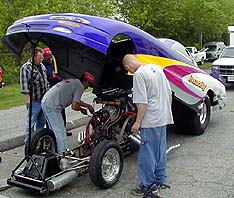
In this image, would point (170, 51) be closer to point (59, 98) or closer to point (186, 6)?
point (59, 98)

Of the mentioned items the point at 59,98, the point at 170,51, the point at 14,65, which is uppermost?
the point at 170,51

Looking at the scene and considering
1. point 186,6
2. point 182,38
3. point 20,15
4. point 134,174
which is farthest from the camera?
point 182,38

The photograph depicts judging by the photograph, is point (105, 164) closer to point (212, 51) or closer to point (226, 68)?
point (226, 68)

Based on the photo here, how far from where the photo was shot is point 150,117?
17.0ft

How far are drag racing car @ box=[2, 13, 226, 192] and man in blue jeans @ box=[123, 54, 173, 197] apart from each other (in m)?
0.61

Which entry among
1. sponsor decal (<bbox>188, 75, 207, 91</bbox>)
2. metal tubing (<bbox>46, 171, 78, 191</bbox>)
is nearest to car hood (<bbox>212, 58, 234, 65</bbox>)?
sponsor decal (<bbox>188, 75, 207, 91</bbox>)

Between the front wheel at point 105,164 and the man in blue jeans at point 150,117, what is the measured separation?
0.48 meters

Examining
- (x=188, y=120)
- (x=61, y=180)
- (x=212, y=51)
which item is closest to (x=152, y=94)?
(x=61, y=180)

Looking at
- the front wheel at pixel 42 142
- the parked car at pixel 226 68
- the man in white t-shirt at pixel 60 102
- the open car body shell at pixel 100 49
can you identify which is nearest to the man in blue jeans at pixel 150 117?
the open car body shell at pixel 100 49

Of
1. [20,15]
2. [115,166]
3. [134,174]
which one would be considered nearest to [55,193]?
[115,166]

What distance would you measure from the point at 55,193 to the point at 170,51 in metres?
3.46

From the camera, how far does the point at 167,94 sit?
17.4 ft

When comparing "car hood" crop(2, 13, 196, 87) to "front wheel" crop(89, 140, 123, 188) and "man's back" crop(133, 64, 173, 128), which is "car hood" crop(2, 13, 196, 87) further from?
"front wheel" crop(89, 140, 123, 188)

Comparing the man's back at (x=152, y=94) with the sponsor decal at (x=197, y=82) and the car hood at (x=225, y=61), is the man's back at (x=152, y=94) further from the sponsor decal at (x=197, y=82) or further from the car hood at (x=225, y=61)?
the car hood at (x=225, y=61)
